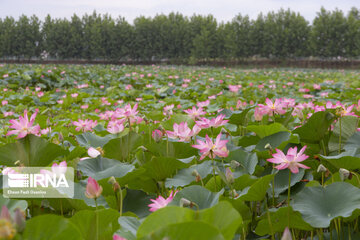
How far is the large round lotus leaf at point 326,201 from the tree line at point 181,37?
3388cm

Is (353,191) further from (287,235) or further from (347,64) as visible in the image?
(347,64)

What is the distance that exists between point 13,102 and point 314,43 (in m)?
31.6

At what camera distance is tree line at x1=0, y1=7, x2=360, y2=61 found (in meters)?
32.2

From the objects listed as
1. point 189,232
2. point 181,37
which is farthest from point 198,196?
point 181,37

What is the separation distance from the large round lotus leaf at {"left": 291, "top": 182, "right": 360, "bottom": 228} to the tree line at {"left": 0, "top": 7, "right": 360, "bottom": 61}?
111 feet

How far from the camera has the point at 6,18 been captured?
1647 inches

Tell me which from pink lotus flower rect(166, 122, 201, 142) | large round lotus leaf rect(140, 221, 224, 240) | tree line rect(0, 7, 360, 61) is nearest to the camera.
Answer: large round lotus leaf rect(140, 221, 224, 240)

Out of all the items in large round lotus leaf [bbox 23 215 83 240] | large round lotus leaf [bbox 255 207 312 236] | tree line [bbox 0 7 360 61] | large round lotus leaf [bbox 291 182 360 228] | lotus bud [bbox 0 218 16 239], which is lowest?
large round lotus leaf [bbox 255 207 312 236]

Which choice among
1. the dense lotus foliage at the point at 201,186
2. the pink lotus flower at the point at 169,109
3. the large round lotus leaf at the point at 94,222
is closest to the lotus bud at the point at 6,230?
the dense lotus foliage at the point at 201,186

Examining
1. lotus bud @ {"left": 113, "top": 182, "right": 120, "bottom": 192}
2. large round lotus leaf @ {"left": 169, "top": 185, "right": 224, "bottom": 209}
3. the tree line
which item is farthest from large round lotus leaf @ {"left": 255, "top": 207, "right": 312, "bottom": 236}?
the tree line

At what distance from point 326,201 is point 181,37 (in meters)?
37.4

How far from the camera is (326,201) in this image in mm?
805

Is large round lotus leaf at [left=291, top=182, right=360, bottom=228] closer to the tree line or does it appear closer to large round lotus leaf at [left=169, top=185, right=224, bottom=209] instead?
large round lotus leaf at [left=169, top=185, right=224, bottom=209]

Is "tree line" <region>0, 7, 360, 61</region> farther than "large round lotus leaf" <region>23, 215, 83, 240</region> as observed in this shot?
Yes
